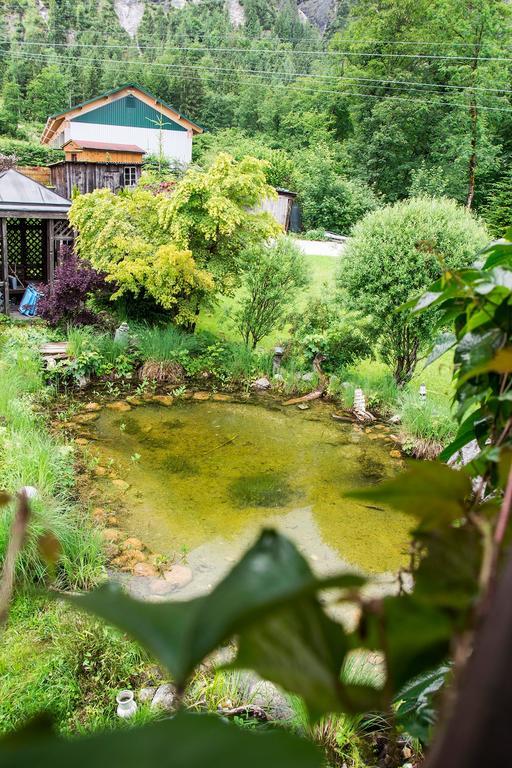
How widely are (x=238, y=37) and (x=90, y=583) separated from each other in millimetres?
67154

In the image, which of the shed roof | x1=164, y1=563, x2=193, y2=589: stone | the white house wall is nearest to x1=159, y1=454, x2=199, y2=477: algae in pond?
x1=164, y1=563, x2=193, y2=589: stone

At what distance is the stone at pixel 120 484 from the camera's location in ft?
15.7

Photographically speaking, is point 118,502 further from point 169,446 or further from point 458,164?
point 458,164

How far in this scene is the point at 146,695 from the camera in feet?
8.54

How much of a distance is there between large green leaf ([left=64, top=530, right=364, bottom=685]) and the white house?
28723mm

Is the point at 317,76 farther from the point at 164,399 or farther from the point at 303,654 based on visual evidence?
the point at 303,654

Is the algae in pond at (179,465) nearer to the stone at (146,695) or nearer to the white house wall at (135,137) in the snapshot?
the stone at (146,695)

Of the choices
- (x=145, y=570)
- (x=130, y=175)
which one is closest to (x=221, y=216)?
(x=145, y=570)

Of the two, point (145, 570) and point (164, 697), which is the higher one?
point (164, 697)

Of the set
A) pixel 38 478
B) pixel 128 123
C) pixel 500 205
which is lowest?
pixel 38 478

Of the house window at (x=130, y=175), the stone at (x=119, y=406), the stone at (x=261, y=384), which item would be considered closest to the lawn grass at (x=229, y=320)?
the stone at (x=261, y=384)

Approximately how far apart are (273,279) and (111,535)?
4.53 m

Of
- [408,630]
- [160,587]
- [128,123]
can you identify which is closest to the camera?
[408,630]

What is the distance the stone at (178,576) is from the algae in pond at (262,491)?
0.97 metres
